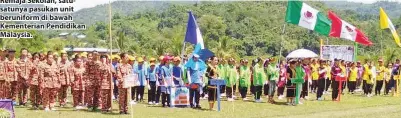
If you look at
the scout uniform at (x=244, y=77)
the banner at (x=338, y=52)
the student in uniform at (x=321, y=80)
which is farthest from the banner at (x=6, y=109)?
the banner at (x=338, y=52)

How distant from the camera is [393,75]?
25234 mm

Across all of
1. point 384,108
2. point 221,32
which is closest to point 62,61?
point 384,108

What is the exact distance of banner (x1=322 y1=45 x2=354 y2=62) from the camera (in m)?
30.7

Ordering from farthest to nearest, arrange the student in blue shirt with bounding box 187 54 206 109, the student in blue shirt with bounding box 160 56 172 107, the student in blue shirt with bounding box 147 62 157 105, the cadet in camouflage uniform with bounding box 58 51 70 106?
the student in blue shirt with bounding box 147 62 157 105, the student in blue shirt with bounding box 160 56 172 107, the student in blue shirt with bounding box 187 54 206 109, the cadet in camouflage uniform with bounding box 58 51 70 106

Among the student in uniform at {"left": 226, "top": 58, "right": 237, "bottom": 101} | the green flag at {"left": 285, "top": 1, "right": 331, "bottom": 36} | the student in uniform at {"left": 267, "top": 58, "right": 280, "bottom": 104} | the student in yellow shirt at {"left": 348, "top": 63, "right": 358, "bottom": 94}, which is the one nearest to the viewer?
the student in uniform at {"left": 267, "top": 58, "right": 280, "bottom": 104}

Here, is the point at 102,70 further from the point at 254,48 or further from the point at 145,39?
the point at 145,39

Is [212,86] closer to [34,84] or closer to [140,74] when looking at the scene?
[140,74]

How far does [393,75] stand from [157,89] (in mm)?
10862

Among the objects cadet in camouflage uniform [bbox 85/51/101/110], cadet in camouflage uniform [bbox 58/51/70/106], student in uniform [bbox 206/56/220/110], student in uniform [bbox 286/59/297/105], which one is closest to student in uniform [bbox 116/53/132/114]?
cadet in camouflage uniform [bbox 85/51/101/110]

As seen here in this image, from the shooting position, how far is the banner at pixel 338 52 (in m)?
30.7

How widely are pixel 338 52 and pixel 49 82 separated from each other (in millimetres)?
17879

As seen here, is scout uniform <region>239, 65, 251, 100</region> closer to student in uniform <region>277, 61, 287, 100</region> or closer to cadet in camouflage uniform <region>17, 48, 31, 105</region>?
student in uniform <region>277, 61, 287, 100</region>

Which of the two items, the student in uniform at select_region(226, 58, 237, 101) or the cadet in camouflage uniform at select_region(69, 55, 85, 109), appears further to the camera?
the student in uniform at select_region(226, 58, 237, 101)

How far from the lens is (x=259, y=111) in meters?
17.9
